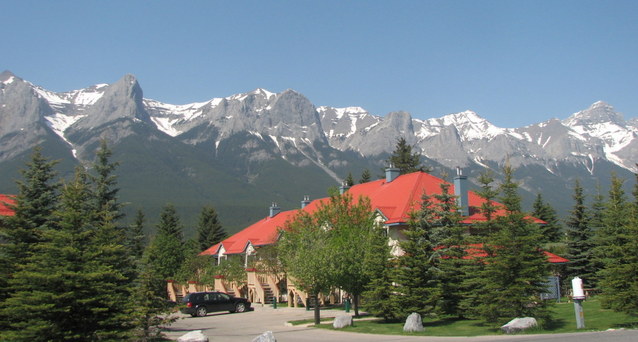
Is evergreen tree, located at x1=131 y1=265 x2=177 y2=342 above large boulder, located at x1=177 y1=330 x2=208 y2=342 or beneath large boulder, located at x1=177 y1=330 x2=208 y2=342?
above

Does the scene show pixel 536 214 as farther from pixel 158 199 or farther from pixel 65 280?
pixel 158 199

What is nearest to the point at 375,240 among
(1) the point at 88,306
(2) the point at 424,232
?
(2) the point at 424,232

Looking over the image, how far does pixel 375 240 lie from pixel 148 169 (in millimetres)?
165194

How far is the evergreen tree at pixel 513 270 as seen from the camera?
65.4 feet

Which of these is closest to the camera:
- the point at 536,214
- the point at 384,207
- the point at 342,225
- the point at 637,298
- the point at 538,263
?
the point at 637,298

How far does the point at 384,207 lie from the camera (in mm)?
32969

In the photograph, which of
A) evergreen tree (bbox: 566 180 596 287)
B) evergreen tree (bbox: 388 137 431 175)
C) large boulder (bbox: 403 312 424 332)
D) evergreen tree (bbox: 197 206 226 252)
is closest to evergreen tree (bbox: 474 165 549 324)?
large boulder (bbox: 403 312 424 332)

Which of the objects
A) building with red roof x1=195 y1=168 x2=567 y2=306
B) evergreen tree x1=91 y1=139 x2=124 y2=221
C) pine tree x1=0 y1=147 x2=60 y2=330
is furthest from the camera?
building with red roof x1=195 y1=168 x2=567 y2=306

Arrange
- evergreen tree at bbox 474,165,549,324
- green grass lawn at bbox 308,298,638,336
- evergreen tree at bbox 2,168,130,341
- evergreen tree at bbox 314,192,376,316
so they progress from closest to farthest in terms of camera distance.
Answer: evergreen tree at bbox 2,168,130,341 → green grass lawn at bbox 308,298,638,336 → evergreen tree at bbox 474,165,549,324 → evergreen tree at bbox 314,192,376,316

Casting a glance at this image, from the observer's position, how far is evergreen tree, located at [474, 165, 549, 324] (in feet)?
65.4

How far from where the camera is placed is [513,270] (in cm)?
2019

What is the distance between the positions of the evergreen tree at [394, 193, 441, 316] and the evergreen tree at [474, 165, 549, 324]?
7.48ft

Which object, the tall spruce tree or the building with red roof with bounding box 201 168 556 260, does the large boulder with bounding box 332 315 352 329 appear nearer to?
the building with red roof with bounding box 201 168 556 260

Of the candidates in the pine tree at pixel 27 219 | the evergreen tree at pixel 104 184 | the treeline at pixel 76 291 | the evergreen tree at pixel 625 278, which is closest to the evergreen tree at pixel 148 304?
the treeline at pixel 76 291
